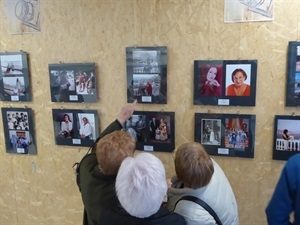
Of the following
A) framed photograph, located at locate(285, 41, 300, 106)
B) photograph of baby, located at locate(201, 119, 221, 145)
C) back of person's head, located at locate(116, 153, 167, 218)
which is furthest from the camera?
photograph of baby, located at locate(201, 119, 221, 145)

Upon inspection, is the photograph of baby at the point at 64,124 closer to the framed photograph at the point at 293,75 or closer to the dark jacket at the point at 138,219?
the dark jacket at the point at 138,219

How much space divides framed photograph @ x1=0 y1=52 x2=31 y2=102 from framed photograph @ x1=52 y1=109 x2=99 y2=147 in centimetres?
32

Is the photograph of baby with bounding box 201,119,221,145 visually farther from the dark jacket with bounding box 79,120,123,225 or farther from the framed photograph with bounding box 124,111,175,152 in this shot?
the dark jacket with bounding box 79,120,123,225

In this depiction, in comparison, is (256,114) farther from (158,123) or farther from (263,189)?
(158,123)

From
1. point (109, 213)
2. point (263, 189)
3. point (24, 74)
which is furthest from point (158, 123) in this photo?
point (24, 74)

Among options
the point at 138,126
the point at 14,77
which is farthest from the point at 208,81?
the point at 14,77

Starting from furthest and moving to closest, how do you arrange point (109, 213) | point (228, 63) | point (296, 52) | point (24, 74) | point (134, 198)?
point (24, 74)
point (228, 63)
point (296, 52)
point (109, 213)
point (134, 198)

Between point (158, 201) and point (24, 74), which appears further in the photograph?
point (24, 74)

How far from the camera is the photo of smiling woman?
201 cm

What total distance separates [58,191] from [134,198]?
166 cm

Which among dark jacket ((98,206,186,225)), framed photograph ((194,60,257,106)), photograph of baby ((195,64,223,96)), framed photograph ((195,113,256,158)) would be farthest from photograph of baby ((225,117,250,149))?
dark jacket ((98,206,186,225))

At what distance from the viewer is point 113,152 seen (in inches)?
58.2

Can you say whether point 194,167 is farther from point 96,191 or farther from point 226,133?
point 226,133

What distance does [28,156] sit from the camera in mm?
2621
